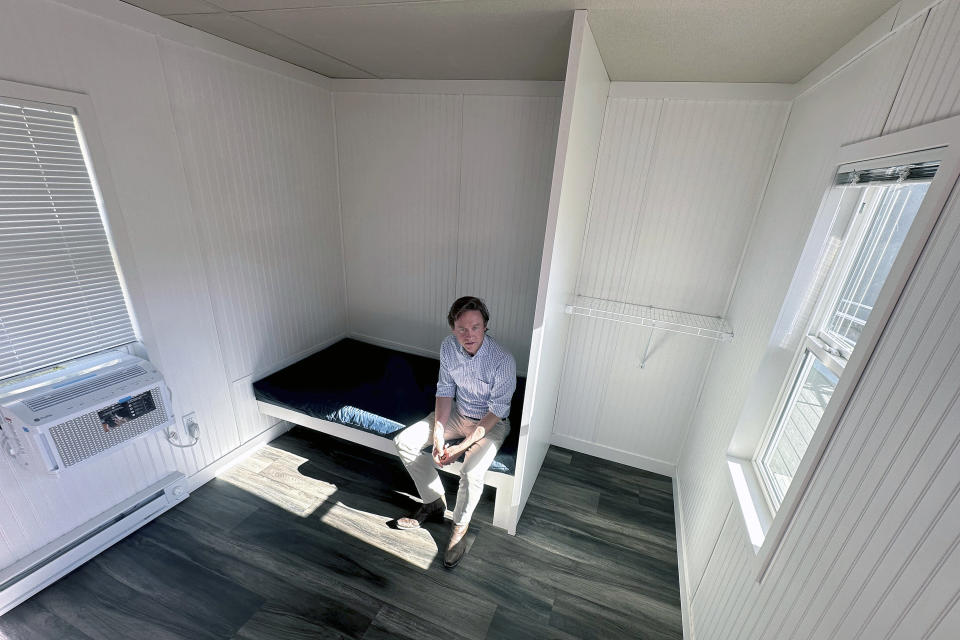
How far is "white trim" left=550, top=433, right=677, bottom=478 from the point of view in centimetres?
254

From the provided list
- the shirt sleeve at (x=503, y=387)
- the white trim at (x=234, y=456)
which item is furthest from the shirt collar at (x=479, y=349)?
the white trim at (x=234, y=456)

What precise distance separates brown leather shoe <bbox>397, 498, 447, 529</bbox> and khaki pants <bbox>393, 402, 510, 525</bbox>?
7 cm

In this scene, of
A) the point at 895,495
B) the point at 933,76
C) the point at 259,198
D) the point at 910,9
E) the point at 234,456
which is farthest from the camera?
the point at 234,456

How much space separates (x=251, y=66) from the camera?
6.90 feet

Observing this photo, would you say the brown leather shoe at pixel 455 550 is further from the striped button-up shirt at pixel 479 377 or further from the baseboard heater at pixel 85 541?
the baseboard heater at pixel 85 541

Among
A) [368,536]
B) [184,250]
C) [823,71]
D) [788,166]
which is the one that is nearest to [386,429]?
[368,536]

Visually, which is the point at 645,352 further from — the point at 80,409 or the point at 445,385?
the point at 80,409

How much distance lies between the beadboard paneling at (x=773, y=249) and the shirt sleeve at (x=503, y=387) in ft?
3.20

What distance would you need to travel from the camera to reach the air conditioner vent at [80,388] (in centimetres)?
149

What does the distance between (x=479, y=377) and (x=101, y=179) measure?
6.07 feet

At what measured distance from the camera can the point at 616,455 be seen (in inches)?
103

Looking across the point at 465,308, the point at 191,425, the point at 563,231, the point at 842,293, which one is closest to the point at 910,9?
the point at 842,293

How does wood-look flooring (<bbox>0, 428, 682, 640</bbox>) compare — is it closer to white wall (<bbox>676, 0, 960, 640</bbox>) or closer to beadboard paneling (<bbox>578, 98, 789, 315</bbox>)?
white wall (<bbox>676, 0, 960, 640</bbox>)

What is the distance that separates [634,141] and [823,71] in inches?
30.2
